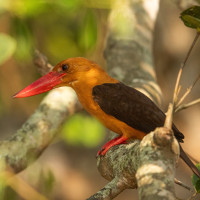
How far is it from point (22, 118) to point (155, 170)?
6.27 m

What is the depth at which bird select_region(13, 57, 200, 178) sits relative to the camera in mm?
3055

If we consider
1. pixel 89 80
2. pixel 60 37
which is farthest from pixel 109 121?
pixel 60 37

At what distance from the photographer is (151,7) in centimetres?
497

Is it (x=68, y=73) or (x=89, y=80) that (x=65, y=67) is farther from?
(x=89, y=80)

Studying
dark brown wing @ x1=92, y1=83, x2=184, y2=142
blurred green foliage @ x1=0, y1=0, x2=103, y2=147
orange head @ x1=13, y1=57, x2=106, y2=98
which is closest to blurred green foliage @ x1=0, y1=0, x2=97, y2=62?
blurred green foliage @ x1=0, y1=0, x2=103, y2=147

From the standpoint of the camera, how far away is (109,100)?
323 centimetres

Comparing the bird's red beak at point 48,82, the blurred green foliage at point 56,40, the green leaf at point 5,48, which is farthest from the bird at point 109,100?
the green leaf at point 5,48

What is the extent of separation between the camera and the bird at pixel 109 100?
3.05 meters

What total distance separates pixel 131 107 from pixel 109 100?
7.4 inches

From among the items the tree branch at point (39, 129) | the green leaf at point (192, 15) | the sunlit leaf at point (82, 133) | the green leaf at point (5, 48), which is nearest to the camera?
the green leaf at point (5, 48)

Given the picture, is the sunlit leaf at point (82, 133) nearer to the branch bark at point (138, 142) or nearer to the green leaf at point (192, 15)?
the branch bark at point (138, 142)

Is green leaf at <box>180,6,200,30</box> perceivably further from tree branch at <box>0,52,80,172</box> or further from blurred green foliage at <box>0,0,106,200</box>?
tree branch at <box>0,52,80,172</box>

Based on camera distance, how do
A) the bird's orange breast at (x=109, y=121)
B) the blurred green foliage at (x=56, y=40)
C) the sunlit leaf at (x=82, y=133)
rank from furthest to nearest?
the bird's orange breast at (x=109, y=121) → the sunlit leaf at (x=82, y=133) → the blurred green foliage at (x=56, y=40)

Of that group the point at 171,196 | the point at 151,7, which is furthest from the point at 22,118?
the point at 171,196
